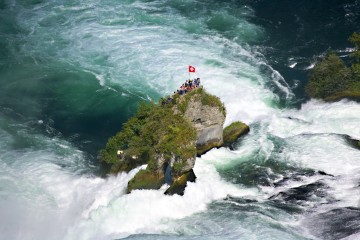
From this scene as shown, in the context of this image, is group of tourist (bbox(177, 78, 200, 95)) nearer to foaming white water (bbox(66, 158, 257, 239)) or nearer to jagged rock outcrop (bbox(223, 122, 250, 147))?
jagged rock outcrop (bbox(223, 122, 250, 147))

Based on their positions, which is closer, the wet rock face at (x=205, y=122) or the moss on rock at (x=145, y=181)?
the moss on rock at (x=145, y=181)

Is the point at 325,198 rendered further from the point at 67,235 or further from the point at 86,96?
the point at 86,96

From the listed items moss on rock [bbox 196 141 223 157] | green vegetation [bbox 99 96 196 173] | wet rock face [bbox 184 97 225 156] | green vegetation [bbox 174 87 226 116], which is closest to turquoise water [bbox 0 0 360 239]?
moss on rock [bbox 196 141 223 157]

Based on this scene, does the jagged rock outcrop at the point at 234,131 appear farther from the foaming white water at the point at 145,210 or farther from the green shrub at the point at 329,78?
the green shrub at the point at 329,78

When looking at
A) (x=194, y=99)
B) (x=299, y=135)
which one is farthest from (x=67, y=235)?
(x=299, y=135)

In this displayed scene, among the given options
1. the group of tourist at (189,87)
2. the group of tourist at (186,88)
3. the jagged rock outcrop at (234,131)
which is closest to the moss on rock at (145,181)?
the group of tourist at (186,88)

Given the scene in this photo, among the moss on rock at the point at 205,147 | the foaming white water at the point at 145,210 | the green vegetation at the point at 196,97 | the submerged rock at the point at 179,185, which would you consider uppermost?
the green vegetation at the point at 196,97
